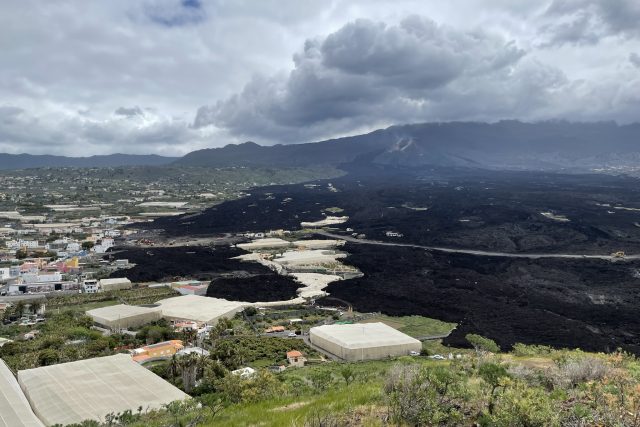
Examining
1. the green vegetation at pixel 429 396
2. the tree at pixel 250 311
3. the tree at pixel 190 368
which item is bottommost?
the tree at pixel 250 311

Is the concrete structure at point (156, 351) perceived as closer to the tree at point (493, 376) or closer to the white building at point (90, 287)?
the white building at point (90, 287)

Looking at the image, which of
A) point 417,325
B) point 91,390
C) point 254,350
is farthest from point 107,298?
point 417,325

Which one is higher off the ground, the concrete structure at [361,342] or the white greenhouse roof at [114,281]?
the concrete structure at [361,342]

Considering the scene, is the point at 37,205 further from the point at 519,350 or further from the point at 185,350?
the point at 519,350

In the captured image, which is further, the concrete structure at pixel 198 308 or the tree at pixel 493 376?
the concrete structure at pixel 198 308

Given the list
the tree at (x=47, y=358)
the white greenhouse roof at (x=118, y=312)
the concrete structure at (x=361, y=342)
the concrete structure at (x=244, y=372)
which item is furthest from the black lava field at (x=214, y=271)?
the concrete structure at (x=244, y=372)

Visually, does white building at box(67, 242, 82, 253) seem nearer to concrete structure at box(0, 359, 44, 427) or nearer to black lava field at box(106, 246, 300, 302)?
black lava field at box(106, 246, 300, 302)

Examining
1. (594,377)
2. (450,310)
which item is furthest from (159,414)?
(450,310)
